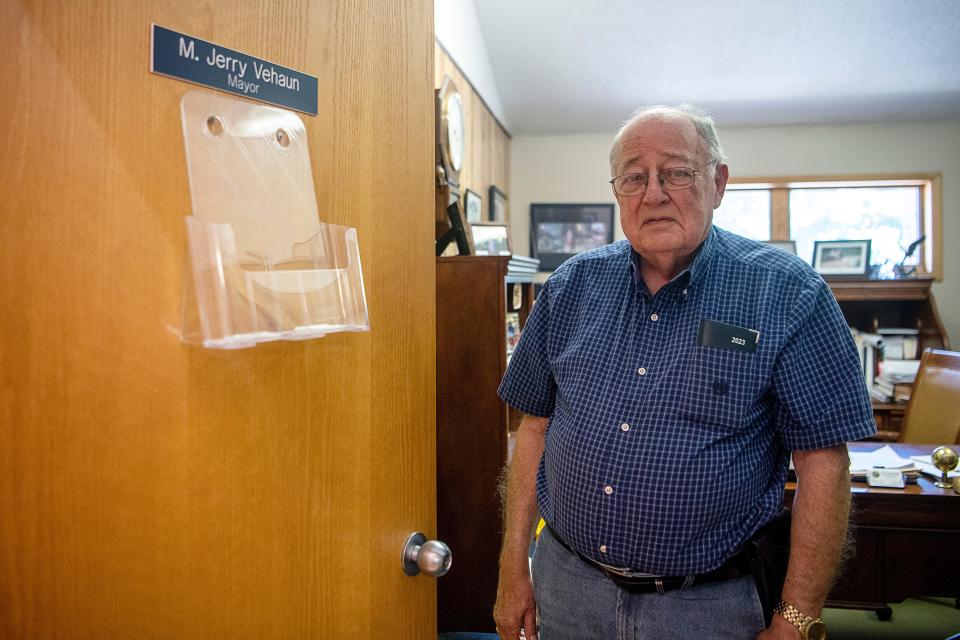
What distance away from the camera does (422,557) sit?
827mm

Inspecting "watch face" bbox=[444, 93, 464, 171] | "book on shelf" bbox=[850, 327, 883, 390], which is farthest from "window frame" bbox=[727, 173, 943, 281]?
"watch face" bbox=[444, 93, 464, 171]

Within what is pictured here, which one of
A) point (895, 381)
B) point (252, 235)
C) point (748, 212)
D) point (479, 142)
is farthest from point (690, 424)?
point (748, 212)

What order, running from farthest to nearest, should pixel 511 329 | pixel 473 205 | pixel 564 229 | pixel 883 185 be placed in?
1. pixel 564 229
2. pixel 883 185
3. pixel 473 205
4. pixel 511 329

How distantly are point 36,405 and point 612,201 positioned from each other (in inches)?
175

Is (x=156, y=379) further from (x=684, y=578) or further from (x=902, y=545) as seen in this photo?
(x=902, y=545)

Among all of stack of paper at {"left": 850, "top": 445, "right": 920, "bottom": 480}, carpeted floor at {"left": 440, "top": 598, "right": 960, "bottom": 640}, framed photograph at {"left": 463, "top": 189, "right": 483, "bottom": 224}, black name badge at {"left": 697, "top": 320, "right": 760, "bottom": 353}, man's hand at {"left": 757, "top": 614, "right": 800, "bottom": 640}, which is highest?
framed photograph at {"left": 463, "top": 189, "right": 483, "bottom": 224}

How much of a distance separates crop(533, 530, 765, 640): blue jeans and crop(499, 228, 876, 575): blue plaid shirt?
0.17 feet

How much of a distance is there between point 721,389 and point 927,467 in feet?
→ 4.88

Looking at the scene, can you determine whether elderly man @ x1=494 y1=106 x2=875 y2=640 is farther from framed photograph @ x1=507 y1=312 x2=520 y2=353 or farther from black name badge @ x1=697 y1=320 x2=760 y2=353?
framed photograph @ x1=507 y1=312 x2=520 y2=353

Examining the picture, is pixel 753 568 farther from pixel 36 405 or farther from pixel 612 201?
pixel 612 201

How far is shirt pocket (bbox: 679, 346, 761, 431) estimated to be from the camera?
1137 millimetres

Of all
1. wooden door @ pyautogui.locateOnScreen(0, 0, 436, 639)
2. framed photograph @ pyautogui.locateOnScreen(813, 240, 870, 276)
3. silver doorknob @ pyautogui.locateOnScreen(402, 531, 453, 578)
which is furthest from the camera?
framed photograph @ pyautogui.locateOnScreen(813, 240, 870, 276)

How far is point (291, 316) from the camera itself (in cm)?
59

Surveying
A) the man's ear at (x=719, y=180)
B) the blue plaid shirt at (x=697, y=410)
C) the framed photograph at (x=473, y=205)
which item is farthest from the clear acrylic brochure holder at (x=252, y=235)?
the framed photograph at (x=473, y=205)
